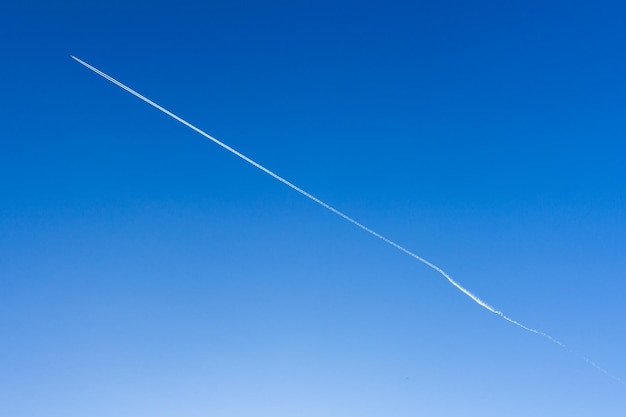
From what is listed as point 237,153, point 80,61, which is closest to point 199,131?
point 237,153

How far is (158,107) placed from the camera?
2861 centimetres

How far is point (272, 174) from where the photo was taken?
30.2 meters

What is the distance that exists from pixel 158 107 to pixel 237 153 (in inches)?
177

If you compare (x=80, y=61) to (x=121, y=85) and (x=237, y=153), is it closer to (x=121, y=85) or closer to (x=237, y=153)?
(x=121, y=85)

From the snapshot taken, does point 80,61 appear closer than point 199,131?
Yes

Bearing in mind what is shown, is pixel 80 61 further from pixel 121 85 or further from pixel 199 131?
pixel 199 131

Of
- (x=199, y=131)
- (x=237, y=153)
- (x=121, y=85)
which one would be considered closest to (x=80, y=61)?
(x=121, y=85)

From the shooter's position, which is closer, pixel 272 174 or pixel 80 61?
pixel 80 61

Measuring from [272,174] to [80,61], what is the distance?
1050 centimetres

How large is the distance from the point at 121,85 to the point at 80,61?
6.72 ft

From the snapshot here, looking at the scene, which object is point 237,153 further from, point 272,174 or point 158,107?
point 158,107

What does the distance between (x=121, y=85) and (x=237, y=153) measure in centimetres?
644

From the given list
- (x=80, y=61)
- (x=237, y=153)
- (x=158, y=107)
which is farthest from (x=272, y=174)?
(x=80, y=61)

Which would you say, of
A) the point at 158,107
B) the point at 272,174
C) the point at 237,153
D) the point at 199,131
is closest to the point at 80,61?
the point at 158,107
